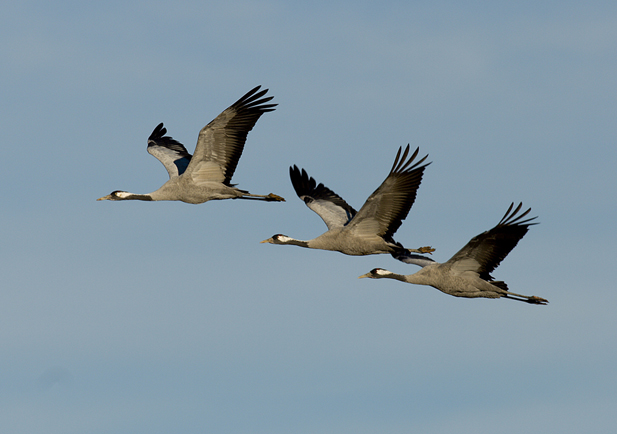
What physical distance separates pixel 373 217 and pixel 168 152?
8.75m

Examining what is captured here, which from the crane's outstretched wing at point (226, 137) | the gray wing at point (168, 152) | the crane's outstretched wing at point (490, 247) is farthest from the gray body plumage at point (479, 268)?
the gray wing at point (168, 152)

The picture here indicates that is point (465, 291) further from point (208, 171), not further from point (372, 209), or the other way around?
point (208, 171)

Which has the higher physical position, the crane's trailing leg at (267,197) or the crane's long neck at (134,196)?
the crane's trailing leg at (267,197)

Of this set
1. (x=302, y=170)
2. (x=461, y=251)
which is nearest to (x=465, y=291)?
(x=461, y=251)

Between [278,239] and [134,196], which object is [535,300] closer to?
[278,239]

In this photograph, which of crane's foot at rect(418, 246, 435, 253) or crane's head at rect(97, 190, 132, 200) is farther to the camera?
crane's head at rect(97, 190, 132, 200)

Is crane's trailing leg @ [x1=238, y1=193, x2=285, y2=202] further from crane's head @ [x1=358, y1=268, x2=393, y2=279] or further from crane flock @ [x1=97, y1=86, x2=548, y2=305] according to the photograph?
crane's head @ [x1=358, y1=268, x2=393, y2=279]

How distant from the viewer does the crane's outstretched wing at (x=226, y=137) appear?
874 inches

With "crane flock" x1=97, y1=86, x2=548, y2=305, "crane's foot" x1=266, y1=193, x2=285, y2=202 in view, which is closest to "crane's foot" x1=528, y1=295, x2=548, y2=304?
"crane flock" x1=97, y1=86, x2=548, y2=305

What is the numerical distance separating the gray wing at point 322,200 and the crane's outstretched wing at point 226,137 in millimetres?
2805

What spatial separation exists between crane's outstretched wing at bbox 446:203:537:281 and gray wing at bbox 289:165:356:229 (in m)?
4.46

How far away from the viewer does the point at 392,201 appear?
19938 millimetres

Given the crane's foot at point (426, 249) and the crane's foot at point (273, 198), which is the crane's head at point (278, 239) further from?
the crane's foot at point (426, 249)

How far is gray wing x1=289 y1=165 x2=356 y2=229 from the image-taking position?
2368 centimetres
